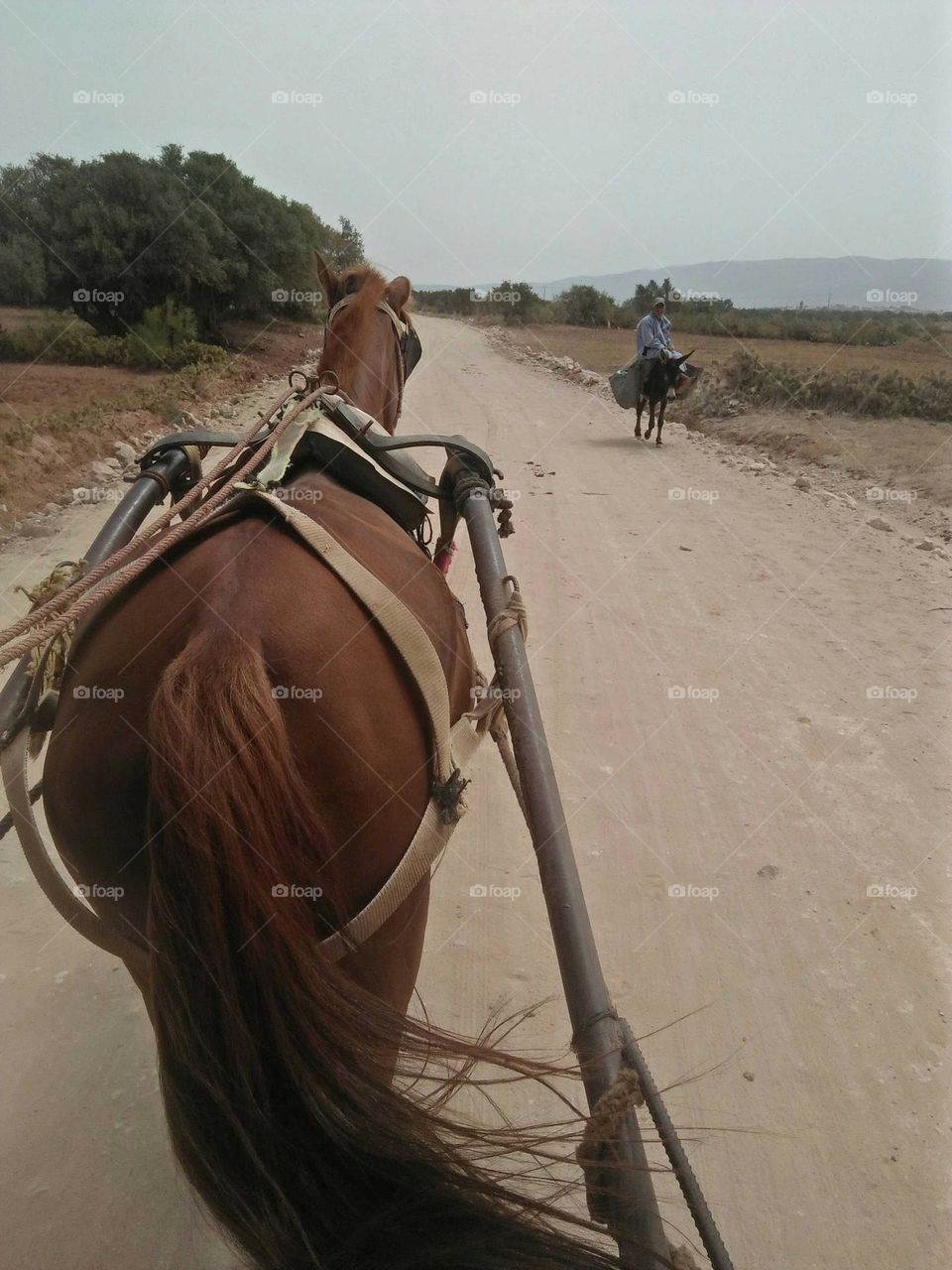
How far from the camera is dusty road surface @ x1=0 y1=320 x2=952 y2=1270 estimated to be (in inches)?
75.7

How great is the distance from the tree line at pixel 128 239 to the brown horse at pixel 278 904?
15761 millimetres

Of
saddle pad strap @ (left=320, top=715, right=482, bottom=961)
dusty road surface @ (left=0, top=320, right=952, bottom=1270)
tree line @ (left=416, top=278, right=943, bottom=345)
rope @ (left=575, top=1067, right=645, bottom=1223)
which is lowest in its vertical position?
dusty road surface @ (left=0, top=320, right=952, bottom=1270)

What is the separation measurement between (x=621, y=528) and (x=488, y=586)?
14.3 ft

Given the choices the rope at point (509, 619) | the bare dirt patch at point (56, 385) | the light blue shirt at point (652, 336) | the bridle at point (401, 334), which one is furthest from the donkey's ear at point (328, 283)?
the light blue shirt at point (652, 336)

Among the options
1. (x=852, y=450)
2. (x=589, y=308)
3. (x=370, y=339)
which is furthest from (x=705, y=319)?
(x=370, y=339)

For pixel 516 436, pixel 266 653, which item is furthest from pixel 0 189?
pixel 266 653

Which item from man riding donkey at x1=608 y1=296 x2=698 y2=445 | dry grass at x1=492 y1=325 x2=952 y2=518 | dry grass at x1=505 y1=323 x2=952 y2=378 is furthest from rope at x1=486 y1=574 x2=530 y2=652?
dry grass at x1=505 y1=323 x2=952 y2=378

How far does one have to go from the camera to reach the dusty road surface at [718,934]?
192cm

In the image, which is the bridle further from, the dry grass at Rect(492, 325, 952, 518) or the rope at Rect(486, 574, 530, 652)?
the dry grass at Rect(492, 325, 952, 518)

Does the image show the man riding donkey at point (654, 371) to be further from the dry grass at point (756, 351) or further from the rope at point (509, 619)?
the rope at point (509, 619)

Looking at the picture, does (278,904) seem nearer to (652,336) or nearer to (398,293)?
(398,293)

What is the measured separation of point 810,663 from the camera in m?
4.22

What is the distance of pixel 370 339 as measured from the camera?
317 centimetres

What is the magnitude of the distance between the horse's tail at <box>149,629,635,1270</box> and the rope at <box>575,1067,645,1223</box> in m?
0.05
